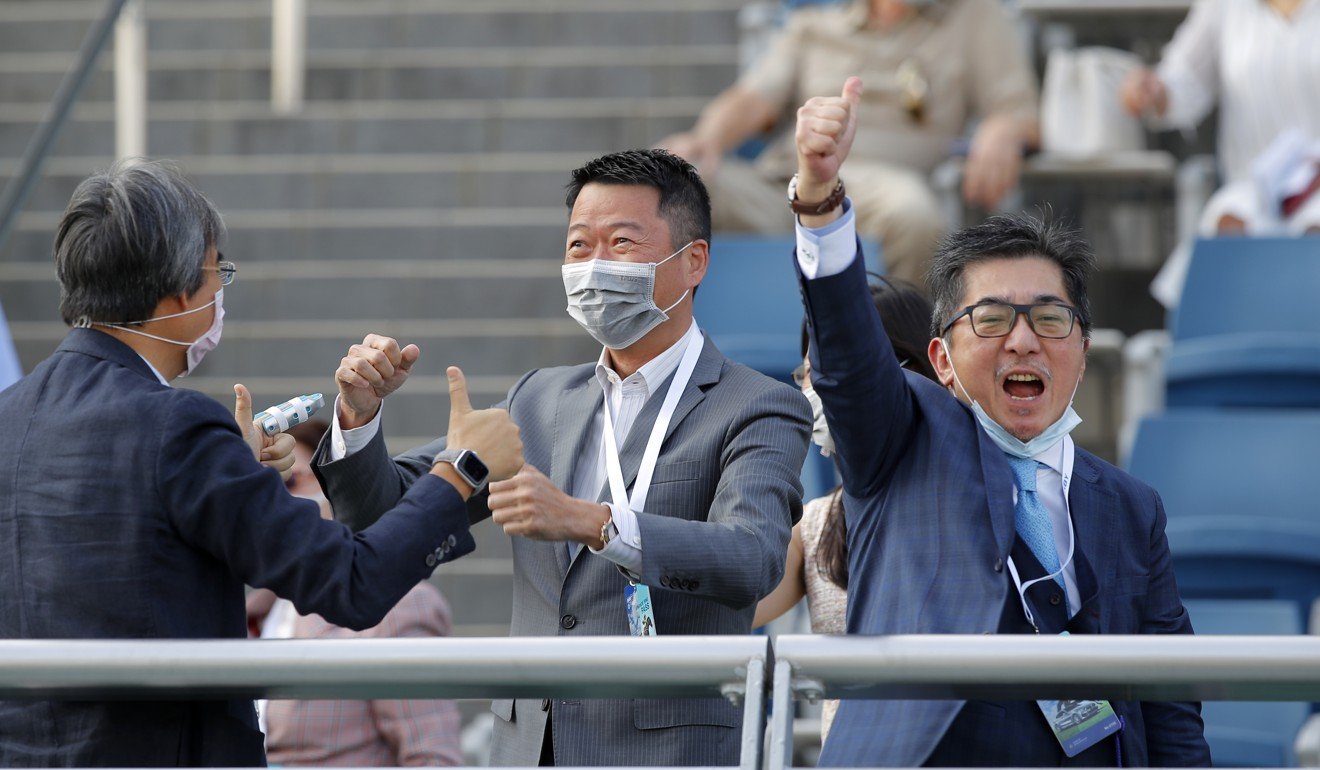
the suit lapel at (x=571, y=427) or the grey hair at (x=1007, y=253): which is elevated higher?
the grey hair at (x=1007, y=253)

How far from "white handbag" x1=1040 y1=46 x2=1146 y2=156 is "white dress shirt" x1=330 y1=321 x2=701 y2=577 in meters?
4.07

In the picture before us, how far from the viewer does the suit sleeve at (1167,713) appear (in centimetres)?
266

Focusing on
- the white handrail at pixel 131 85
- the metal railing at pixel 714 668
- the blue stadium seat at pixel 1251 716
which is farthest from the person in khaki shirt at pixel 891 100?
the metal railing at pixel 714 668

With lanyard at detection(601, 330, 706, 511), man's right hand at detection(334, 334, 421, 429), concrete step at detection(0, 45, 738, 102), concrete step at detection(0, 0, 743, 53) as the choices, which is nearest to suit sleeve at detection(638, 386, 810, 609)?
lanyard at detection(601, 330, 706, 511)

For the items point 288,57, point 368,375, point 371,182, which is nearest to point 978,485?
point 368,375

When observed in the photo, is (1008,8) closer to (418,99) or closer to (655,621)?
(418,99)

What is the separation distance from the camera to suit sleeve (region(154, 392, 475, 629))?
2428 millimetres

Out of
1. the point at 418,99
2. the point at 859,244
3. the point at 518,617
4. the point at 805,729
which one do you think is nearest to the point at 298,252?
the point at 418,99

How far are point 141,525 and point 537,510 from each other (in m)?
0.52

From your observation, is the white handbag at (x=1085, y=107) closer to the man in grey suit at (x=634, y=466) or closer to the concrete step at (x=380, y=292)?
the concrete step at (x=380, y=292)

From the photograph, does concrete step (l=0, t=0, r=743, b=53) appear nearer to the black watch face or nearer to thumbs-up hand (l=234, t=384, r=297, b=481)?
thumbs-up hand (l=234, t=384, r=297, b=481)

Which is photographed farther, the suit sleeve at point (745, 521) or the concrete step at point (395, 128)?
the concrete step at point (395, 128)

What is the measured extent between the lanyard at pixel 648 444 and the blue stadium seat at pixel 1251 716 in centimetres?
220

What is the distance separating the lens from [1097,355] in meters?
6.09
